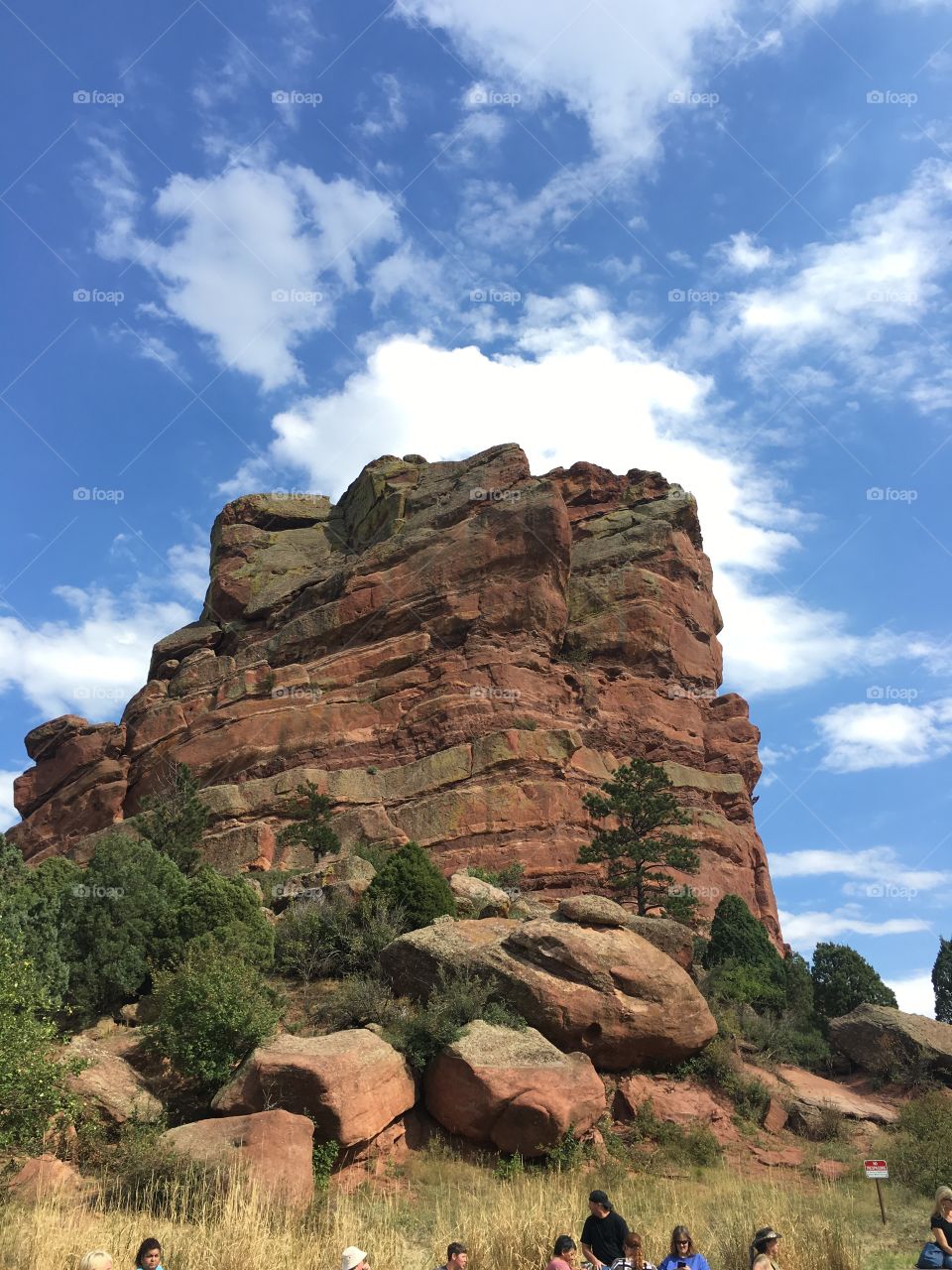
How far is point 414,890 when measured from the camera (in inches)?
1117

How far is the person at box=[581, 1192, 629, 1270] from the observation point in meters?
11.4

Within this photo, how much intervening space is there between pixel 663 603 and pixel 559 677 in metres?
11.3

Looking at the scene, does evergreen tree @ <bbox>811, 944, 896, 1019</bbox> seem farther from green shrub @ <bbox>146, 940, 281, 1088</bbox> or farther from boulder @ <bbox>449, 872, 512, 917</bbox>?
green shrub @ <bbox>146, 940, 281, 1088</bbox>

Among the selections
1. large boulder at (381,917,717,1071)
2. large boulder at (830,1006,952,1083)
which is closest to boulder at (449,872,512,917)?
large boulder at (381,917,717,1071)

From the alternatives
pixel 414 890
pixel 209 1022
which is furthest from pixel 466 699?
pixel 209 1022

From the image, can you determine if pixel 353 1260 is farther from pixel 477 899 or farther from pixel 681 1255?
pixel 477 899

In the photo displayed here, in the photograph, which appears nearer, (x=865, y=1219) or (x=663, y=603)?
(x=865, y=1219)

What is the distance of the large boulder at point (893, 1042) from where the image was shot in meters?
29.1

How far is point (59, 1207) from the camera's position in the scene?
14484 millimetres

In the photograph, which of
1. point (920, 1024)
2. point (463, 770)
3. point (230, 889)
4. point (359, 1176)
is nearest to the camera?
point (359, 1176)

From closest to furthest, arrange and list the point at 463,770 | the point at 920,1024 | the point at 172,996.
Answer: the point at 172,996 < the point at 920,1024 < the point at 463,770

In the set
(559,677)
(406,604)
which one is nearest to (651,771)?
(559,677)

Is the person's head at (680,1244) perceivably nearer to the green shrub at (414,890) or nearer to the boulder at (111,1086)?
the boulder at (111,1086)

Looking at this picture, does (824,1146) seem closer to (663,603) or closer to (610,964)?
(610,964)
